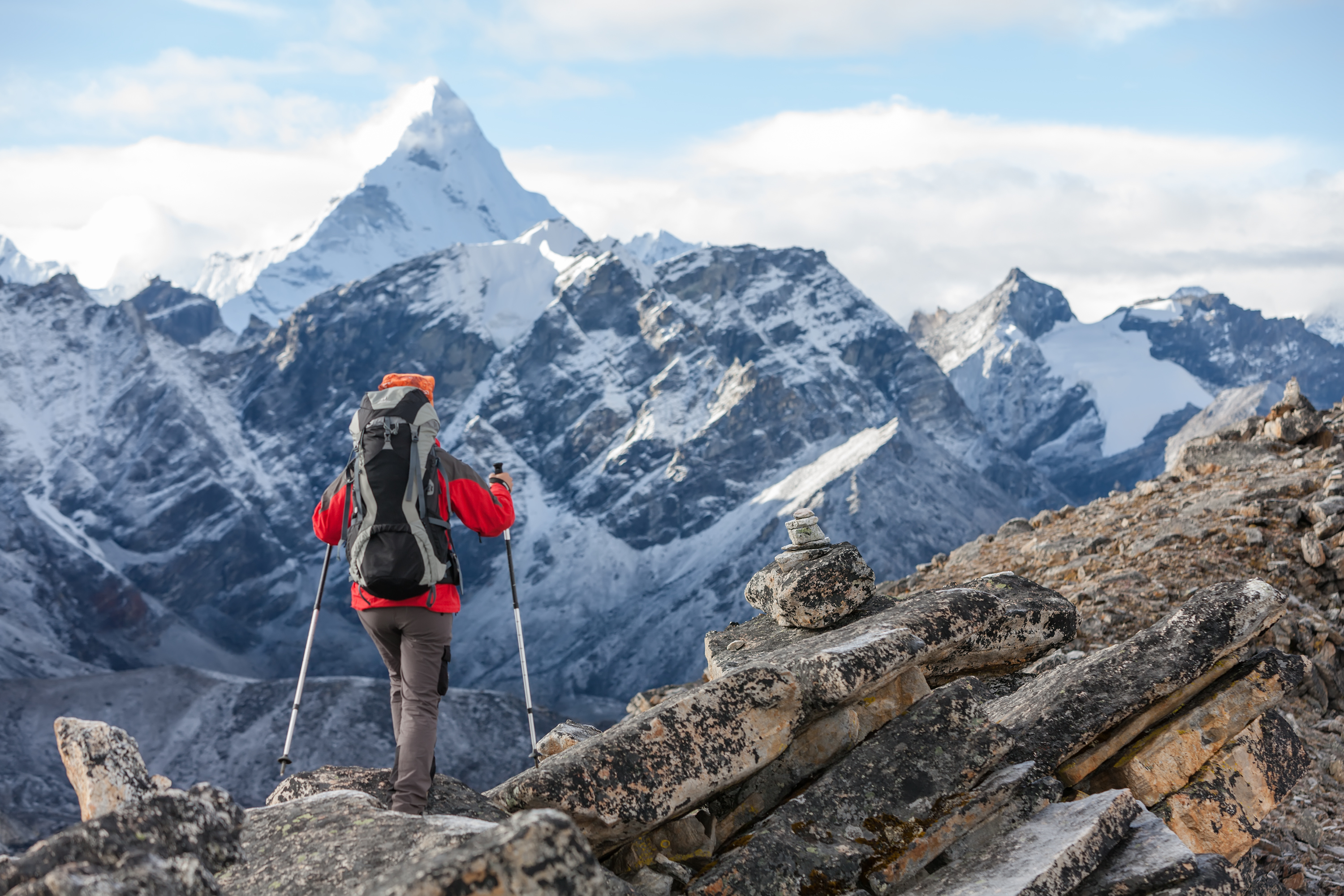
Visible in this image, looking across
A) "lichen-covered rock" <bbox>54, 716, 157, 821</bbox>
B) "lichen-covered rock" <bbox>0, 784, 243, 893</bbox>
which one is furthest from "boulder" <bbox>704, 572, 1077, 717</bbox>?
"lichen-covered rock" <bbox>54, 716, 157, 821</bbox>

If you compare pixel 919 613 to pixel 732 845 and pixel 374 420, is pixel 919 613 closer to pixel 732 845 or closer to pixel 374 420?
pixel 732 845

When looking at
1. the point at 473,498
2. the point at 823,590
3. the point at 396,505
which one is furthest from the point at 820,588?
the point at 396,505

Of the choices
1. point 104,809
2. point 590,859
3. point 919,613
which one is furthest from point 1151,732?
point 104,809

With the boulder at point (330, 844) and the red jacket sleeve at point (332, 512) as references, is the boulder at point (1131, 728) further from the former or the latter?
the red jacket sleeve at point (332, 512)

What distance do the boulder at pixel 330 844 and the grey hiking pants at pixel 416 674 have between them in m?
0.81

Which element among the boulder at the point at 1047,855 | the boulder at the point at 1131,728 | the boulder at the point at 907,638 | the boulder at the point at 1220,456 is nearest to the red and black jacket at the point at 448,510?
the boulder at the point at 907,638

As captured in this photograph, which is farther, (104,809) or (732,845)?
(732,845)

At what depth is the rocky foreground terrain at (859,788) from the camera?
435 cm

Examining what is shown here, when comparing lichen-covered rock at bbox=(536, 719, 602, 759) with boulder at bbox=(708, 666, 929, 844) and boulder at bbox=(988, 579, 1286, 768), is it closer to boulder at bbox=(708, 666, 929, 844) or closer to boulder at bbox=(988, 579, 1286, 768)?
boulder at bbox=(708, 666, 929, 844)

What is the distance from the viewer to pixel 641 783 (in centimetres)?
617

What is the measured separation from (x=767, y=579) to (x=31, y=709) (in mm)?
182186

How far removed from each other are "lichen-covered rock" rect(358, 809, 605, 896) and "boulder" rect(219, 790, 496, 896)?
1348 millimetres

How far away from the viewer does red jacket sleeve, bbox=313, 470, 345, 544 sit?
7820 millimetres

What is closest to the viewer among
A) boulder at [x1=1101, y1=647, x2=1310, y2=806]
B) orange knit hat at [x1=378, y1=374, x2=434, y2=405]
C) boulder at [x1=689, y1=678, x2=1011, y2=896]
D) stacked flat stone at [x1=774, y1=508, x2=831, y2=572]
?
boulder at [x1=689, y1=678, x2=1011, y2=896]
